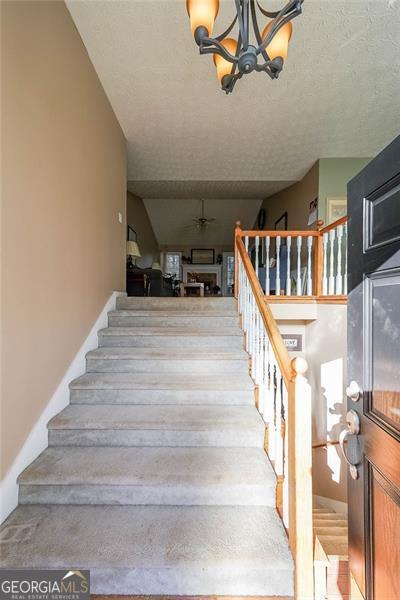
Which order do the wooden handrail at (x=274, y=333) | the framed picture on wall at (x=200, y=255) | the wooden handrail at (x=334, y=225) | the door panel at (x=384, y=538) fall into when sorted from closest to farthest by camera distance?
the door panel at (x=384, y=538), the wooden handrail at (x=274, y=333), the wooden handrail at (x=334, y=225), the framed picture on wall at (x=200, y=255)

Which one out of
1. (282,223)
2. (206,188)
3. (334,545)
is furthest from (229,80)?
(282,223)

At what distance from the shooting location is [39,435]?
1.67 metres

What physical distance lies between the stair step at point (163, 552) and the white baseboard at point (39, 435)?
98mm

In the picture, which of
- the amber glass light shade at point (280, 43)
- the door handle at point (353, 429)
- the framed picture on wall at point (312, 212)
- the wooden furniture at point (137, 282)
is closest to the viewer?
the door handle at point (353, 429)

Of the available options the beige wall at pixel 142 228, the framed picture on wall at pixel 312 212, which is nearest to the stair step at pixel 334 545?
the framed picture on wall at pixel 312 212

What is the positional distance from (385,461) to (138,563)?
1082 millimetres

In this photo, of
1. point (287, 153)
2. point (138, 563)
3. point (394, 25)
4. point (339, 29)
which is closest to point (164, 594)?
point (138, 563)

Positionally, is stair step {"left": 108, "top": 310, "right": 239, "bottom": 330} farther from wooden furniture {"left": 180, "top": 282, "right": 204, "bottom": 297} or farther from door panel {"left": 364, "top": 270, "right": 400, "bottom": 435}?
wooden furniture {"left": 180, "top": 282, "right": 204, "bottom": 297}

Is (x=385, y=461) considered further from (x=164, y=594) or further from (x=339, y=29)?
(x=339, y=29)

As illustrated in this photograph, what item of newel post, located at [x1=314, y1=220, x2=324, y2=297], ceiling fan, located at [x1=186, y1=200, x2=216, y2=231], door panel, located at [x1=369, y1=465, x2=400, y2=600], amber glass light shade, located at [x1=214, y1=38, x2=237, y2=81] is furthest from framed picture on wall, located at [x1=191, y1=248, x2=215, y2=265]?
door panel, located at [x1=369, y1=465, x2=400, y2=600]

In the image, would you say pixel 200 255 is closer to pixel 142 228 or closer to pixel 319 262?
pixel 142 228

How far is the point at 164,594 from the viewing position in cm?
114

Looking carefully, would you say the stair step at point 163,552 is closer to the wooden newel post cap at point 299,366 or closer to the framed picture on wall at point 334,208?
the wooden newel post cap at point 299,366

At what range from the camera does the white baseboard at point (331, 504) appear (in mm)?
3237
